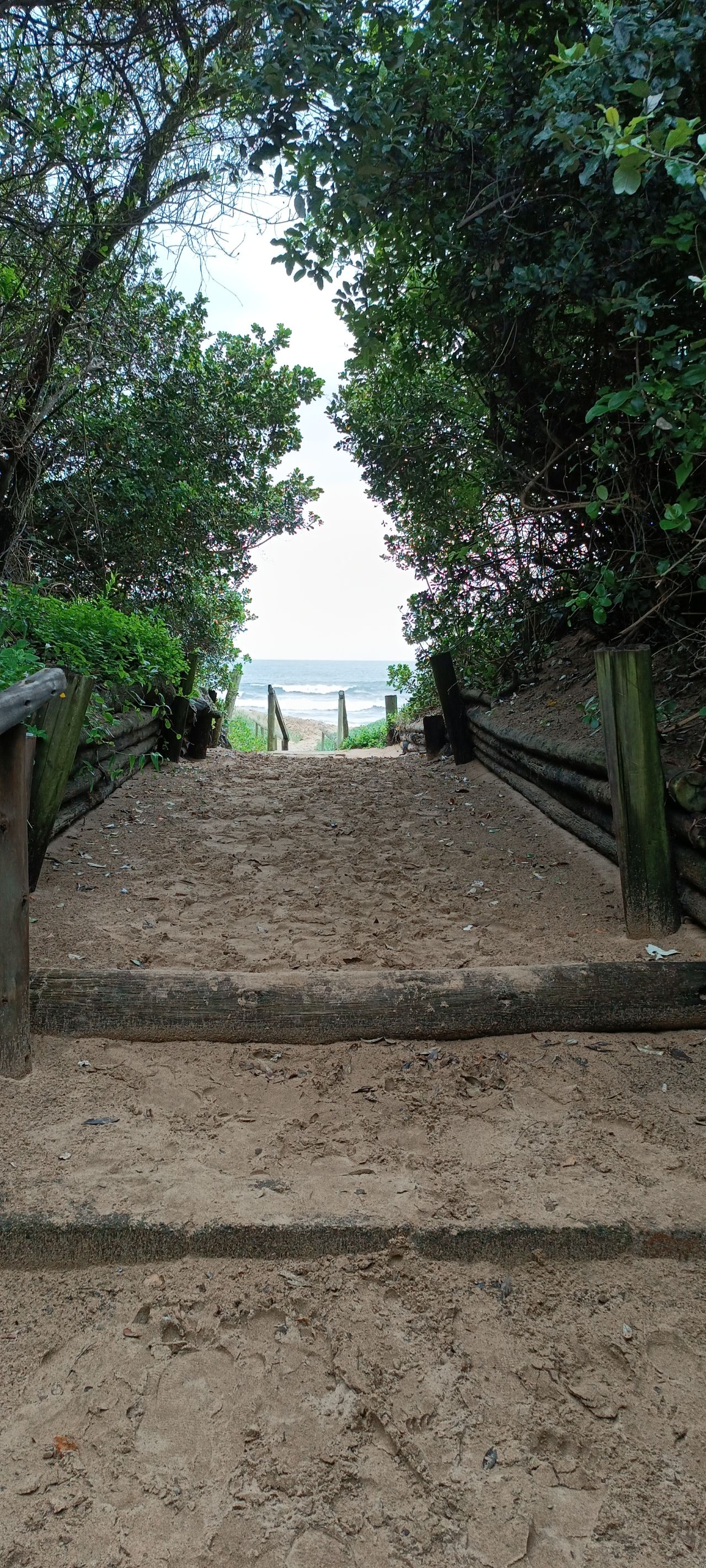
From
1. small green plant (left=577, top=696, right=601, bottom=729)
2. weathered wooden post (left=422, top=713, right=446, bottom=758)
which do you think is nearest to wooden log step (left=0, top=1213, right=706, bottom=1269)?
small green plant (left=577, top=696, right=601, bottom=729)

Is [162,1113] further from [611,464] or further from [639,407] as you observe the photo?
[611,464]

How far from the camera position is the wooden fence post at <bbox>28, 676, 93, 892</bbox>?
3.17m

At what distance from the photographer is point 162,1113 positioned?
2.09m

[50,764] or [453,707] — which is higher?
[453,707]

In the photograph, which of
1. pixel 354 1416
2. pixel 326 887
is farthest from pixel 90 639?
pixel 354 1416

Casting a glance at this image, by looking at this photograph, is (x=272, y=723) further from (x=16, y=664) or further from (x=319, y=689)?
(x=319, y=689)

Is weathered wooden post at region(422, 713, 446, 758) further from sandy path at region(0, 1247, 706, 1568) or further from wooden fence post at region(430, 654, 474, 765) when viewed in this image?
sandy path at region(0, 1247, 706, 1568)

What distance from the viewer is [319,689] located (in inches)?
2484

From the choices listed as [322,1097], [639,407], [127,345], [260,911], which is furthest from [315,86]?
[127,345]

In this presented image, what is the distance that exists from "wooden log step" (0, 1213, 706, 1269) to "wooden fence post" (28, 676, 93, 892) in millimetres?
A: 1730

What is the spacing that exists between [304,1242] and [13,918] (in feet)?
3.80

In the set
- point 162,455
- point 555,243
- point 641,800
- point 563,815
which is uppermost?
point 162,455

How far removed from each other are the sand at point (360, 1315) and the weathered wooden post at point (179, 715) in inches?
178

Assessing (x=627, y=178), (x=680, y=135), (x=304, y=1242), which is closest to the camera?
(x=304, y=1242)
